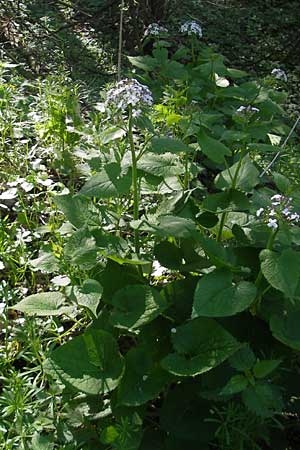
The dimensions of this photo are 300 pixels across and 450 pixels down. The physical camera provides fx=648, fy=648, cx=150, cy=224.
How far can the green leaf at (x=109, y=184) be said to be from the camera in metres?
1.52

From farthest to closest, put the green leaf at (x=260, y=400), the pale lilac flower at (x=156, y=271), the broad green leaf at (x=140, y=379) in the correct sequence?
the pale lilac flower at (x=156, y=271) < the broad green leaf at (x=140, y=379) < the green leaf at (x=260, y=400)

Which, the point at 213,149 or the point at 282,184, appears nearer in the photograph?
the point at 282,184

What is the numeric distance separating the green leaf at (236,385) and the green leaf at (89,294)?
0.33 m

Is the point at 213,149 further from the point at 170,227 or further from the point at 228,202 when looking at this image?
the point at 170,227

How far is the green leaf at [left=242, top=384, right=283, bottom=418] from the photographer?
1265 mm

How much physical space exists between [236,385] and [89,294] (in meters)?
0.38

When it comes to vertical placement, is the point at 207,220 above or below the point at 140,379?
above

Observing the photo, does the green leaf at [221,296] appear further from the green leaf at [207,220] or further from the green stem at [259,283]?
the green leaf at [207,220]

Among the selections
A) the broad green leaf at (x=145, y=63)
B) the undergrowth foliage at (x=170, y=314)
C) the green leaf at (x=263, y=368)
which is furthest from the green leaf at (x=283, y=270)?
the broad green leaf at (x=145, y=63)

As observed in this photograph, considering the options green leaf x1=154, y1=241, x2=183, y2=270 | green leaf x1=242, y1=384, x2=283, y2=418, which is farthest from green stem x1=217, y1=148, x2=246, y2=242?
green leaf x1=242, y1=384, x2=283, y2=418

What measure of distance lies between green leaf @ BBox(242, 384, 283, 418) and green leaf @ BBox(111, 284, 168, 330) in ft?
A: 0.85

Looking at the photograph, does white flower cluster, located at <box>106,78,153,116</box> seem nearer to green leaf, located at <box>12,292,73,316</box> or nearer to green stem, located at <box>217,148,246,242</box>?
green stem, located at <box>217,148,246,242</box>

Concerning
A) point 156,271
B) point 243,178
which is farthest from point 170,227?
point 156,271

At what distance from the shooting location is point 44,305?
152 centimetres
